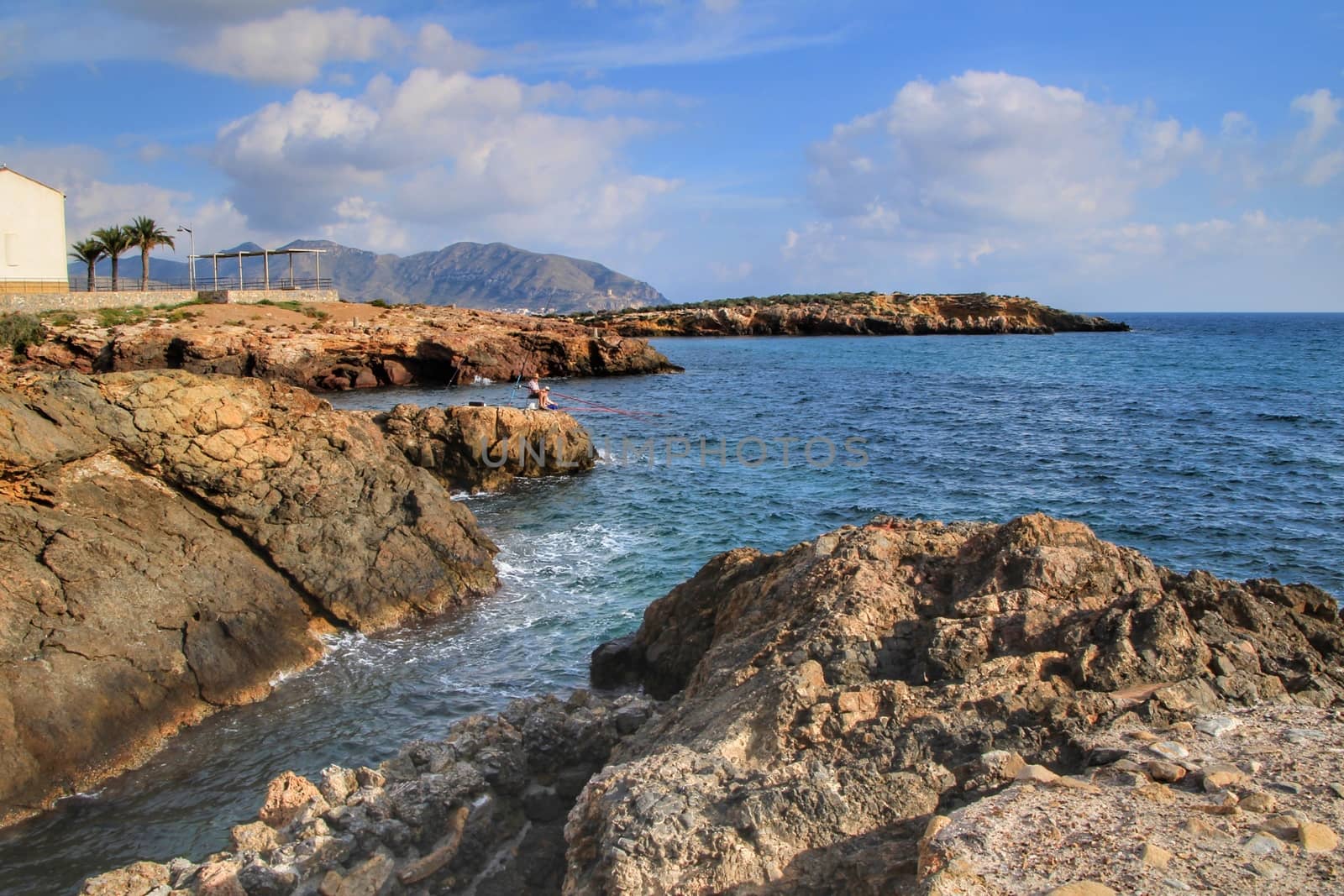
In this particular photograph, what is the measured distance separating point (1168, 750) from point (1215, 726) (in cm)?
59

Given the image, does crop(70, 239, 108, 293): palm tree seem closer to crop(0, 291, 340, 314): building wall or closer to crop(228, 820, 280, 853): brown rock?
crop(0, 291, 340, 314): building wall

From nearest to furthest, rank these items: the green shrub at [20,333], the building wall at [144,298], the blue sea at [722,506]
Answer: the blue sea at [722,506] → the green shrub at [20,333] → the building wall at [144,298]

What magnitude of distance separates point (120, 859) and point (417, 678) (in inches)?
174

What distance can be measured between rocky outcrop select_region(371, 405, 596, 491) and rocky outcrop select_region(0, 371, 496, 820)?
284 inches

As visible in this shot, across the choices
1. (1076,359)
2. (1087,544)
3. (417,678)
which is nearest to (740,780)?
(1087,544)

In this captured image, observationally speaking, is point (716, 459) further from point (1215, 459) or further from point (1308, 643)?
point (1308, 643)

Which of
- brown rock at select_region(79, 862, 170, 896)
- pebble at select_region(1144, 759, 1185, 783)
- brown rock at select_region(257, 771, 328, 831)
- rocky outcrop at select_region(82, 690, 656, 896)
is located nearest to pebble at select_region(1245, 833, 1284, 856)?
pebble at select_region(1144, 759, 1185, 783)

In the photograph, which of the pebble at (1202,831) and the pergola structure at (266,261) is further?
the pergola structure at (266,261)

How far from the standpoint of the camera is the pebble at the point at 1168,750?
18.1 feet

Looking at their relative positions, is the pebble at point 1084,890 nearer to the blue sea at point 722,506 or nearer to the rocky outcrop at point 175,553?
the blue sea at point 722,506

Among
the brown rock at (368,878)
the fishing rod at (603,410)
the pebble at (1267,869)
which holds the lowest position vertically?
the brown rock at (368,878)

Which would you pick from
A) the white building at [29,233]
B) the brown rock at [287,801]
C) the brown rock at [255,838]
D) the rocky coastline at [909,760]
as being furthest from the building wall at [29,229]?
the brown rock at [255,838]

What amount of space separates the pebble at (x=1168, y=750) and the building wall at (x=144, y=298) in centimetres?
5355

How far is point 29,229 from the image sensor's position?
4644cm
